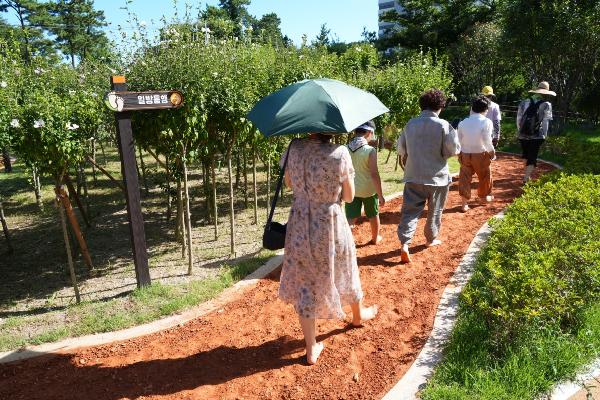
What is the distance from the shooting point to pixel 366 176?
5.22m

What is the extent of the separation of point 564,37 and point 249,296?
1441 centimetres

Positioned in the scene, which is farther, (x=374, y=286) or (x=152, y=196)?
(x=152, y=196)

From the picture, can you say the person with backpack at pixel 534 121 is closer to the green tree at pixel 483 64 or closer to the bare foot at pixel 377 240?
the bare foot at pixel 377 240

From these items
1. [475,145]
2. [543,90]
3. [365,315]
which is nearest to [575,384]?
[365,315]

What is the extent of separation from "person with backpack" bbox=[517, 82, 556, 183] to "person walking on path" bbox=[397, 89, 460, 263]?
329 cm

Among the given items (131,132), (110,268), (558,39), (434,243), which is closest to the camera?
(131,132)

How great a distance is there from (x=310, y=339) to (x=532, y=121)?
5799 millimetres

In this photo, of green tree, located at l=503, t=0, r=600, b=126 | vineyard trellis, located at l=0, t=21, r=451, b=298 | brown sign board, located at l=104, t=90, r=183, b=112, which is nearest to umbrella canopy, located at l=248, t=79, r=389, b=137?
brown sign board, located at l=104, t=90, r=183, b=112

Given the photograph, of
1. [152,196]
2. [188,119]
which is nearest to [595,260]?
[188,119]

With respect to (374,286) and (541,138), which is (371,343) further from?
(541,138)

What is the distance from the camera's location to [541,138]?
739 cm

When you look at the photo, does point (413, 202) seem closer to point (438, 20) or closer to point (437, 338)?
point (437, 338)

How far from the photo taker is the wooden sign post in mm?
4562

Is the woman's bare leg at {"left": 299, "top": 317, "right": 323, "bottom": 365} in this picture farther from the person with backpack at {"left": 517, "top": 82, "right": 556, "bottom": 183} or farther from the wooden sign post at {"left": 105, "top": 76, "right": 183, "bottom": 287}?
the person with backpack at {"left": 517, "top": 82, "right": 556, "bottom": 183}
